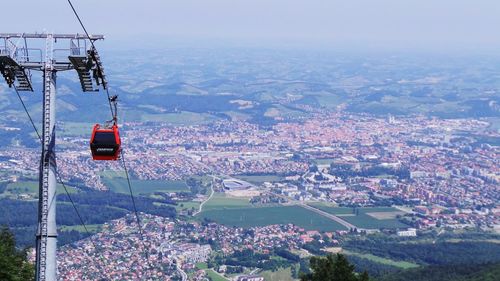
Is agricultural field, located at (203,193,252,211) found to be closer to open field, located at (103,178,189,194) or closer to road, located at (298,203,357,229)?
road, located at (298,203,357,229)

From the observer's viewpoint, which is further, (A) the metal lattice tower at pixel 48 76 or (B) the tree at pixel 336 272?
(B) the tree at pixel 336 272

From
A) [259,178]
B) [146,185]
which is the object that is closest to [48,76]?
[146,185]

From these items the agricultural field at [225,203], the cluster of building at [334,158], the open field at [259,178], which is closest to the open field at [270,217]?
the agricultural field at [225,203]

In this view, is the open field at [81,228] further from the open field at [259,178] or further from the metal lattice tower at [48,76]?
the metal lattice tower at [48,76]

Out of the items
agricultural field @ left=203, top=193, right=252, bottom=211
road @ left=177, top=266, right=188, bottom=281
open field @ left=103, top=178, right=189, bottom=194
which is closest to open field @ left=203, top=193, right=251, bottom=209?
agricultural field @ left=203, top=193, right=252, bottom=211

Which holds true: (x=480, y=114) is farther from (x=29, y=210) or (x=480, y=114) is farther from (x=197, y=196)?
(x=29, y=210)

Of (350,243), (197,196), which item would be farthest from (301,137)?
(350,243)
